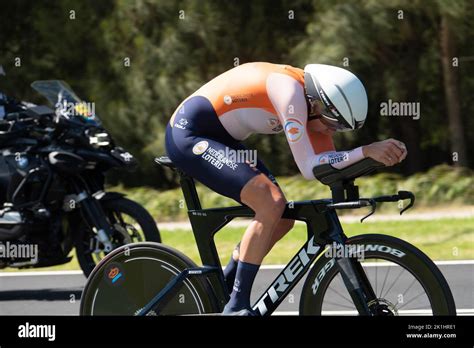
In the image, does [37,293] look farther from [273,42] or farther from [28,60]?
[28,60]

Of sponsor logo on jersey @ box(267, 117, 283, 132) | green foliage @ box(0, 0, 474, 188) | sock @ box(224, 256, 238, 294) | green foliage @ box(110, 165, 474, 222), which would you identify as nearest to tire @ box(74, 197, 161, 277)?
sock @ box(224, 256, 238, 294)

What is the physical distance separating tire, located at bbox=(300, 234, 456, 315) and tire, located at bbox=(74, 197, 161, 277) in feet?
10.5

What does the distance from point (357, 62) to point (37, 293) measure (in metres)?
6.28

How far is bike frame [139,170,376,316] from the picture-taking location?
532cm

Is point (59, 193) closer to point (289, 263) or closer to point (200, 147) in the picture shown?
point (200, 147)

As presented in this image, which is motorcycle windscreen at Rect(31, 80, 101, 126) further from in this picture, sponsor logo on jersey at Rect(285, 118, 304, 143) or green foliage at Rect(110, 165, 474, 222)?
sponsor logo on jersey at Rect(285, 118, 304, 143)

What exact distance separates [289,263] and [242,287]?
28cm

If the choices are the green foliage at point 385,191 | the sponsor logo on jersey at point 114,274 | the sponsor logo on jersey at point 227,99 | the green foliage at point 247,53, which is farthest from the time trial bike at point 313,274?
the green foliage at point 247,53

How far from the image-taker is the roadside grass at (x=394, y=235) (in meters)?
10.2

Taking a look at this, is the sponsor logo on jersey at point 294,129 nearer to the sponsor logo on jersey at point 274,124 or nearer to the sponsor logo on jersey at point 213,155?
the sponsor logo on jersey at point 274,124

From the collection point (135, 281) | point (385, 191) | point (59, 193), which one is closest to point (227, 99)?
point (135, 281)

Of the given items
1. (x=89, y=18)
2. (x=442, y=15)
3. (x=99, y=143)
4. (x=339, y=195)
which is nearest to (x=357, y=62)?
(x=442, y=15)

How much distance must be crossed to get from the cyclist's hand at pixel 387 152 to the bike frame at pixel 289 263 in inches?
18.0

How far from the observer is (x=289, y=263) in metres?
5.52
